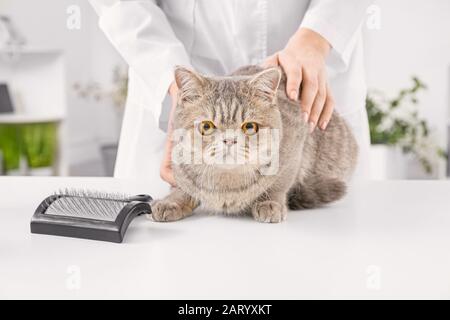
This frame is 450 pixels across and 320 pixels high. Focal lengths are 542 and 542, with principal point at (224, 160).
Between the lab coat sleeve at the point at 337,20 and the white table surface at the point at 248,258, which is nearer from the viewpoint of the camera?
the white table surface at the point at 248,258

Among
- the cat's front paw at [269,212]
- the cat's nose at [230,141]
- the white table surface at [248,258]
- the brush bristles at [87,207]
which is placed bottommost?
the white table surface at [248,258]

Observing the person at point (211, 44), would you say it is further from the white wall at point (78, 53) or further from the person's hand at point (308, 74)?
the white wall at point (78, 53)

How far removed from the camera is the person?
4.22ft

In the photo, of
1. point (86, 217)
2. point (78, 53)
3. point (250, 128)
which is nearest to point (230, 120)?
point (250, 128)

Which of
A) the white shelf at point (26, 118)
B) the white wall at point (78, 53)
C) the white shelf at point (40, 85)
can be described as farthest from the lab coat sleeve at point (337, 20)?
the white wall at point (78, 53)

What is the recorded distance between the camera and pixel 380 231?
893 mm

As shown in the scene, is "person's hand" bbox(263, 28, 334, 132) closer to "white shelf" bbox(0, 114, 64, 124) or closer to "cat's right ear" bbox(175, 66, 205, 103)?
"cat's right ear" bbox(175, 66, 205, 103)

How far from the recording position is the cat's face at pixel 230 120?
0.93 meters

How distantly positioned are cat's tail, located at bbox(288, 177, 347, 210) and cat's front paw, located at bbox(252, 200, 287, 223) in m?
0.10

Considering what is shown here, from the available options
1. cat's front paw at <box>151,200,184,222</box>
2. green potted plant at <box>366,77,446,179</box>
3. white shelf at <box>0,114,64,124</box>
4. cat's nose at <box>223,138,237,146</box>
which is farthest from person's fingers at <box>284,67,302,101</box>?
white shelf at <box>0,114,64,124</box>

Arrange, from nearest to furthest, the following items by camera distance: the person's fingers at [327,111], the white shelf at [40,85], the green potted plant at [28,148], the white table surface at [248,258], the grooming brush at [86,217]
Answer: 1. the white table surface at [248,258]
2. the grooming brush at [86,217]
3. the person's fingers at [327,111]
4. the green potted plant at [28,148]
5. the white shelf at [40,85]

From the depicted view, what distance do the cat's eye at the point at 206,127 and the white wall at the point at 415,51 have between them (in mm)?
3160

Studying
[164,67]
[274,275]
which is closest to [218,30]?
[164,67]
